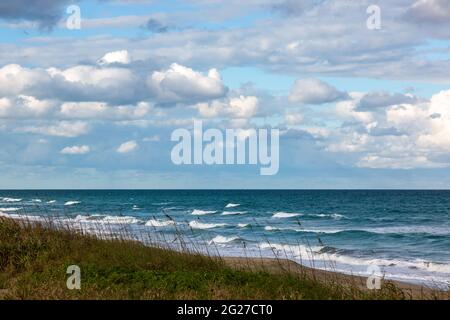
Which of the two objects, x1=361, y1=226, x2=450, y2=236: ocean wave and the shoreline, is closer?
the shoreline

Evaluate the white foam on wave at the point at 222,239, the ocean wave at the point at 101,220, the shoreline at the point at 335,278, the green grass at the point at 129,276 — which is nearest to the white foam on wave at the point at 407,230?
the white foam on wave at the point at 222,239

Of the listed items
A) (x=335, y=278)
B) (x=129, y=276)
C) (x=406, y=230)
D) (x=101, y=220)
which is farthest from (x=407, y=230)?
(x=129, y=276)

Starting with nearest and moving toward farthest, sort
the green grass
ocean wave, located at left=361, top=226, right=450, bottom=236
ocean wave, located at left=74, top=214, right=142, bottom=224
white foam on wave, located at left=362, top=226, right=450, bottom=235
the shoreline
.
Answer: the green grass
the shoreline
ocean wave, located at left=74, top=214, right=142, bottom=224
ocean wave, located at left=361, top=226, right=450, bottom=236
white foam on wave, located at left=362, top=226, right=450, bottom=235

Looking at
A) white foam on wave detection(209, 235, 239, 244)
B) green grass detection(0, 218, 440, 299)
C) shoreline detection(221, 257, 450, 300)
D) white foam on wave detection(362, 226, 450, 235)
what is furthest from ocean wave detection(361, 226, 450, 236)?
green grass detection(0, 218, 440, 299)

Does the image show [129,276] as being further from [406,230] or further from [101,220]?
[406,230]

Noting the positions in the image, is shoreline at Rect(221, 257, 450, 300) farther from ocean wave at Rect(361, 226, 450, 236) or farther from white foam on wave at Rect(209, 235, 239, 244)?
ocean wave at Rect(361, 226, 450, 236)

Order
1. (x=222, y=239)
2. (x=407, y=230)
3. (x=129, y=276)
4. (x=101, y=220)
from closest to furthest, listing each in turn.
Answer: (x=129, y=276) < (x=222, y=239) < (x=407, y=230) < (x=101, y=220)

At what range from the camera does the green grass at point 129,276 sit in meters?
10.6

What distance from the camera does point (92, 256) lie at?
14164 mm

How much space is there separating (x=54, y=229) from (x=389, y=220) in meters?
50.2

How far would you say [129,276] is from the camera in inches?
469

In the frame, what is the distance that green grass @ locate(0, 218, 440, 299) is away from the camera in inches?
416
